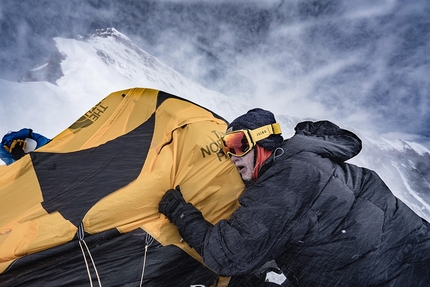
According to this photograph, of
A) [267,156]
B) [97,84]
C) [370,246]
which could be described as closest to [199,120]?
[267,156]

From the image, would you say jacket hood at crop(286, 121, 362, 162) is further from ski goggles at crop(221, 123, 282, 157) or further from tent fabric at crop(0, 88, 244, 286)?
tent fabric at crop(0, 88, 244, 286)

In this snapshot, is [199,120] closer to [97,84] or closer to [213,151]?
[213,151]

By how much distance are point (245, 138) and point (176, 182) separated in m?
0.63

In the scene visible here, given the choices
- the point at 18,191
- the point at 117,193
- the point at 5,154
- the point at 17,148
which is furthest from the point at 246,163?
the point at 5,154

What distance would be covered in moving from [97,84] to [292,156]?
39.1 ft

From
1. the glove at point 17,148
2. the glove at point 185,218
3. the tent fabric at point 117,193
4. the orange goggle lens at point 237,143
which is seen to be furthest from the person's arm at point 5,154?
the orange goggle lens at point 237,143

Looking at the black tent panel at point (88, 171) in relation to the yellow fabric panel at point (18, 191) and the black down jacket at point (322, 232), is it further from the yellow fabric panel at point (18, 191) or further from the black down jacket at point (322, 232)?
the black down jacket at point (322, 232)

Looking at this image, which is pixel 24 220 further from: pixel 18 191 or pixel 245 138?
pixel 245 138

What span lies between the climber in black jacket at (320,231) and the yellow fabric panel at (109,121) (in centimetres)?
139

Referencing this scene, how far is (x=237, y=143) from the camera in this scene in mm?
1630

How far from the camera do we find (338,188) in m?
1.32

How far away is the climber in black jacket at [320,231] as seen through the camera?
4.16ft

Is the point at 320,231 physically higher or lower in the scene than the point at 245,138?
lower

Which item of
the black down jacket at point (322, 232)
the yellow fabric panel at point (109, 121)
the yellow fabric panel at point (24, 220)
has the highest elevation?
the yellow fabric panel at point (109, 121)
